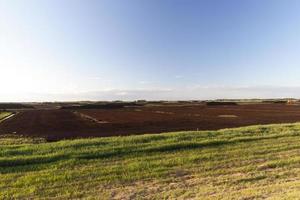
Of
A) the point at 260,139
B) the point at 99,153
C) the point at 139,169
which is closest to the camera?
the point at 139,169

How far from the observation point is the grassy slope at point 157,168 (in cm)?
1070

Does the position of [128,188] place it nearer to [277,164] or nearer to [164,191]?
[164,191]

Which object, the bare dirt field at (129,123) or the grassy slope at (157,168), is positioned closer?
the grassy slope at (157,168)

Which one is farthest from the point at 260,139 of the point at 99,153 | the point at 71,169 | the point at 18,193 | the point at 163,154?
the point at 18,193

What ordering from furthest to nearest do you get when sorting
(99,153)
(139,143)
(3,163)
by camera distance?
(139,143), (99,153), (3,163)

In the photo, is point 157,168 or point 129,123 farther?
point 129,123

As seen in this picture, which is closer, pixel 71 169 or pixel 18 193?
pixel 18 193

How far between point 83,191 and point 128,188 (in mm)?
1364

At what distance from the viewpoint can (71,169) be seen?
1406 cm

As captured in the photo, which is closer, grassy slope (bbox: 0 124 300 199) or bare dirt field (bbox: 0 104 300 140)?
grassy slope (bbox: 0 124 300 199)

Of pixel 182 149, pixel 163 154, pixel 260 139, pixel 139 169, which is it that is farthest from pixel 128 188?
pixel 260 139

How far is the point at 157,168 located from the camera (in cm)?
1366

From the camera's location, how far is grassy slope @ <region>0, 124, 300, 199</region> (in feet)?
35.1

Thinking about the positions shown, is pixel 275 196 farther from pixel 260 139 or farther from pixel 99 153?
pixel 260 139
